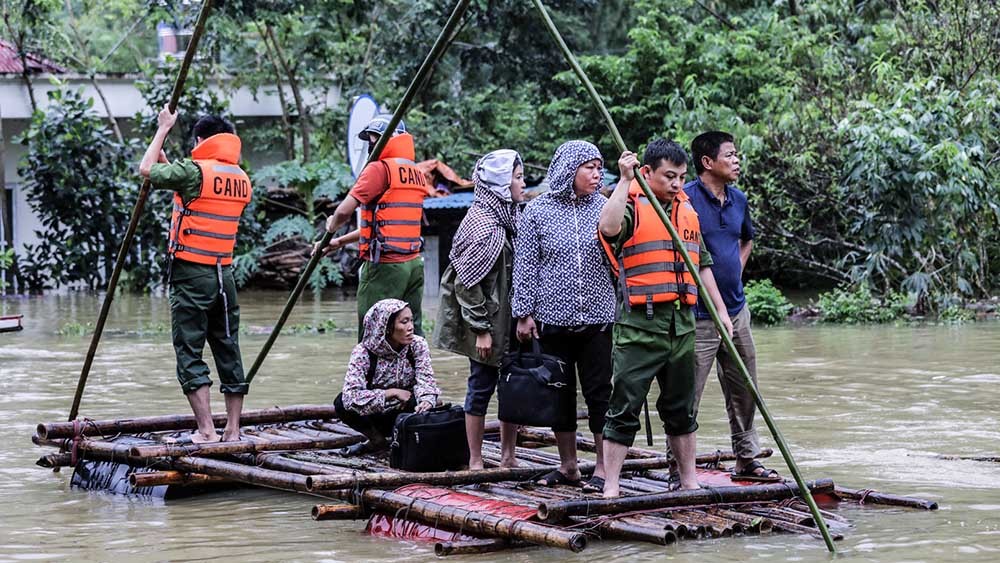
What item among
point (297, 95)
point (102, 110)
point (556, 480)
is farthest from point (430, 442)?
point (102, 110)

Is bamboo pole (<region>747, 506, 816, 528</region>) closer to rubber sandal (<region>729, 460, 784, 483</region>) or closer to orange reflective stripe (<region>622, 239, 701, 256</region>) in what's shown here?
rubber sandal (<region>729, 460, 784, 483</region>)

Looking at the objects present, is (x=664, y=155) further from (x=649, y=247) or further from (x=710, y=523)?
(x=710, y=523)

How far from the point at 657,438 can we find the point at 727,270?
2.49 meters

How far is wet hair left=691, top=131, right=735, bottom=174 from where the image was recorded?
7219 millimetres

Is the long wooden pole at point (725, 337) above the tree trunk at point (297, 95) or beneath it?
beneath

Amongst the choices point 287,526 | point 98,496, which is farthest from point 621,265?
point 98,496

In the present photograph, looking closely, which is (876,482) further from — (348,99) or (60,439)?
(348,99)

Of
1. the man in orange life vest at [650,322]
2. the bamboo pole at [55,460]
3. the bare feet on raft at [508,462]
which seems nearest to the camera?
the man in orange life vest at [650,322]

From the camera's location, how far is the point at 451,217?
74.3 ft

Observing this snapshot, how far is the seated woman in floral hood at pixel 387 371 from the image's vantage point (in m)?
7.69

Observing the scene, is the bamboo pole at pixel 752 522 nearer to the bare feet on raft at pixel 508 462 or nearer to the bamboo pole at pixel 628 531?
the bamboo pole at pixel 628 531

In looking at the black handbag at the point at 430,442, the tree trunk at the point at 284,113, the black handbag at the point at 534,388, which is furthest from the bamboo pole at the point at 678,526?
the tree trunk at the point at 284,113

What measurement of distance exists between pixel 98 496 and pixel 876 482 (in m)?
4.27

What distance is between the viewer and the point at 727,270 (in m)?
7.20
